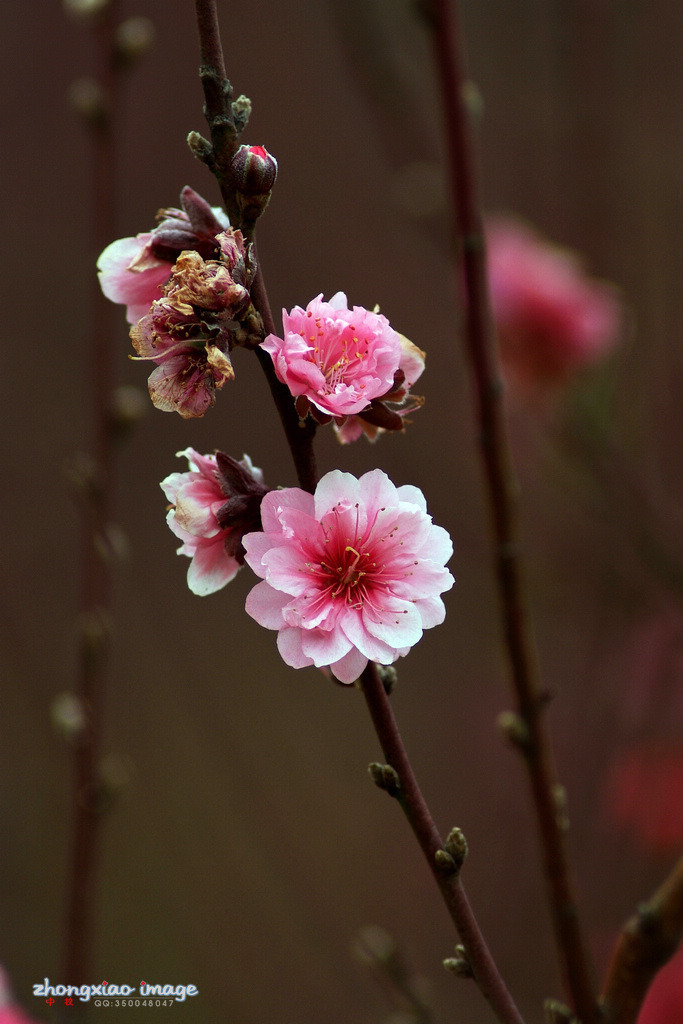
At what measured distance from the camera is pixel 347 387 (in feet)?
1.53

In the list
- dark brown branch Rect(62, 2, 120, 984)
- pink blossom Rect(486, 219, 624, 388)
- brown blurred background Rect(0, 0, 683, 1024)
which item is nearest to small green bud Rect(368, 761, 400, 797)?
dark brown branch Rect(62, 2, 120, 984)

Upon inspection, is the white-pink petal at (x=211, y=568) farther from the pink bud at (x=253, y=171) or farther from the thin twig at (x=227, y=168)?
the pink bud at (x=253, y=171)

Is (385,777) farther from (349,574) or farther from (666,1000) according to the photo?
(666,1000)

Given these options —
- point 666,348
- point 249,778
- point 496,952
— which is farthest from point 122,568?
point 666,348

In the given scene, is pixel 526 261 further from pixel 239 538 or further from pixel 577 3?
pixel 239 538

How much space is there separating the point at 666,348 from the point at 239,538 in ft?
3.66

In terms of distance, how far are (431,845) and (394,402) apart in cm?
25

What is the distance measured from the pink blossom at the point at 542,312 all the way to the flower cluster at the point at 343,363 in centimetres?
112

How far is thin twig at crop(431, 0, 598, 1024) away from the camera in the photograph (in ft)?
2.24

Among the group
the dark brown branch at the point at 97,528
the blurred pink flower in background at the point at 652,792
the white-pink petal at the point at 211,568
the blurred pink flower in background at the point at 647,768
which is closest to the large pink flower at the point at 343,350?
the white-pink petal at the point at 211,568

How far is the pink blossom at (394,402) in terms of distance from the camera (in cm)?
51

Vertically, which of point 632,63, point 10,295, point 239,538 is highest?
point 10,295

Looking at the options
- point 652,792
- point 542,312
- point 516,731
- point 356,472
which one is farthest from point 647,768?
point 356,472

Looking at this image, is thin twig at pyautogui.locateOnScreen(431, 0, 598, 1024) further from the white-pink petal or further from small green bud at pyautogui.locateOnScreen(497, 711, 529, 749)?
the white-pink petal
